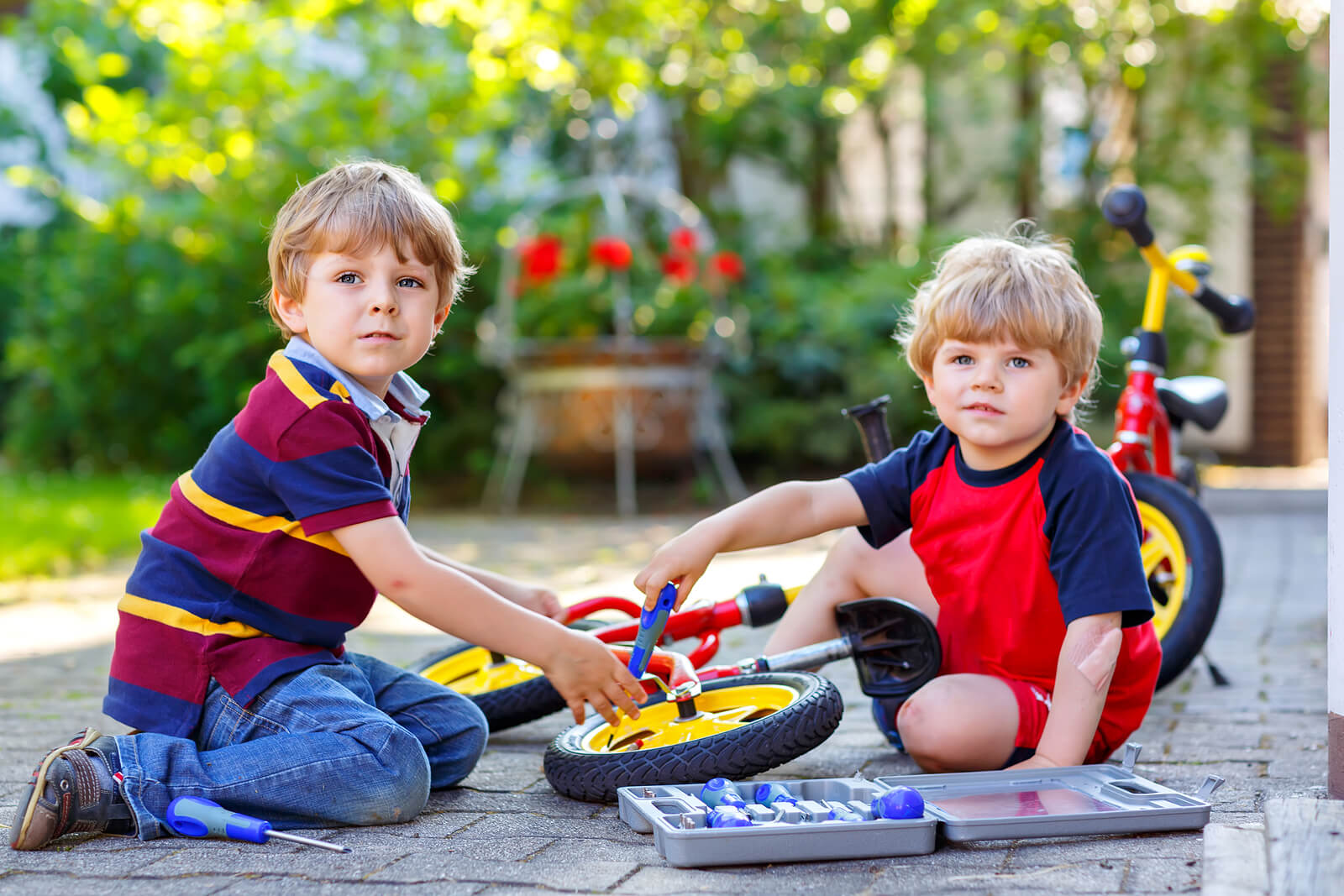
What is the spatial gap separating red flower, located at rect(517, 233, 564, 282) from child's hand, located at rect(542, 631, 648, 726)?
579cm

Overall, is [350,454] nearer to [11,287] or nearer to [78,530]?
[78,530]

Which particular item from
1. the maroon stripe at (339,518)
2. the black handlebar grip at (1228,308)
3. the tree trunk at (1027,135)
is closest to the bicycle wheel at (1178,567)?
the black handlebar grip at (1228,308)

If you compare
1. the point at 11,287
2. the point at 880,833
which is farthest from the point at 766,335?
the point at 11,287

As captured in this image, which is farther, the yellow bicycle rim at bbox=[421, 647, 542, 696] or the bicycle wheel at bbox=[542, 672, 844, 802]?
the yellow bicycle rim at bbox=[421, 647, 542, 696]

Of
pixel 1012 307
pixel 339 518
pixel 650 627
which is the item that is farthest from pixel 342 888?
pixel 1012 307

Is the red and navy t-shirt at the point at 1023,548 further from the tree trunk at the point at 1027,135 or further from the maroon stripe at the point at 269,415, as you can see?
the tree trunk at the point at 1027,135

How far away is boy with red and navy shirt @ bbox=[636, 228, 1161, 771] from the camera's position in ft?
7.13

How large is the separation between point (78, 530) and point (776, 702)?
4637mm

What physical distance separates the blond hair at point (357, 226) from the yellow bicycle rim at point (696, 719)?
2.68 ft

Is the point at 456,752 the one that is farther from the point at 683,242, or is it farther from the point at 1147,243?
the point at 683,242

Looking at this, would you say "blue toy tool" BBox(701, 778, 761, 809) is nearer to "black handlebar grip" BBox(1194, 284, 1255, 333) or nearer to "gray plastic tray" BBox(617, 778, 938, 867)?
"gray plastic tray" BBox(617, 778, 938, 867)

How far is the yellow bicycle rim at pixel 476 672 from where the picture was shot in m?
2.90

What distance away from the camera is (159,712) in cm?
214

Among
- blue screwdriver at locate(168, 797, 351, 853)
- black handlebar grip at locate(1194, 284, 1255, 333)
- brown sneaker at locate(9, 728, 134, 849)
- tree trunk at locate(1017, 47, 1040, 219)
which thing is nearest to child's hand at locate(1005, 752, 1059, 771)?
blue screwdriver at locate(168, 797, 351, 853)
